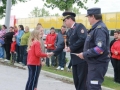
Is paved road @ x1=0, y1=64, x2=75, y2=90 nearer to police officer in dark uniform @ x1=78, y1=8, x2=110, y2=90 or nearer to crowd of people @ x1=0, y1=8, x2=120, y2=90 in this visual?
crowd of people @ x1=0, y1=8, x2=120, y2=90

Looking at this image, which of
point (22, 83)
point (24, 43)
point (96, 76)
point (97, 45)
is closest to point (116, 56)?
point (22, 83)

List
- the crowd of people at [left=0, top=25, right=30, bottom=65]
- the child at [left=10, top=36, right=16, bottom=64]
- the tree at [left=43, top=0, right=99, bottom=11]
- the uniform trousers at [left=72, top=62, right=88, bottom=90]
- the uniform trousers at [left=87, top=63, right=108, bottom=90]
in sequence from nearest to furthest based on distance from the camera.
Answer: the uniform trousers at [left=87, top=63, right=108, bottom=90]
the uniform trousers at [left=72, top=62, right=88, bottom=90]
the crowd of people at [left=0, top=25, right=30, bottom=65]
the child at [left=10, top=36, right=16, bottom=64]
the tree at [left=43, top=0, right=99, bottom=11]

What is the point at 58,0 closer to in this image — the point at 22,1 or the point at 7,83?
the point at 22,1

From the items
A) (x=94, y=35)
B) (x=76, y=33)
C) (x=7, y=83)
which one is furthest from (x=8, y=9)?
(x=94, y=35)

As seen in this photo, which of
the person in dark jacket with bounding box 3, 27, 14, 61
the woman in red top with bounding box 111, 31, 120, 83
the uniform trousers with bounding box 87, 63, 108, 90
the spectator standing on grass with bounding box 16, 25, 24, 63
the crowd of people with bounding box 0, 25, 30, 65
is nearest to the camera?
the uniform trousers with bounding box 87, 63, 108, 90

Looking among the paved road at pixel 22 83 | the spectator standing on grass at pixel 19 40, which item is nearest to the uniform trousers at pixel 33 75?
the paved road at pixel 22 83

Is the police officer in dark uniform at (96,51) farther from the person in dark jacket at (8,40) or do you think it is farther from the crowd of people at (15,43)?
the person in dark jacket at (8,40)

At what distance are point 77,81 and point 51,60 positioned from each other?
22.5 ft

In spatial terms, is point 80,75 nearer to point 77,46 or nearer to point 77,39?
point 77,46

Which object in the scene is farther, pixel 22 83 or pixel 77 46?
pixel 22 83

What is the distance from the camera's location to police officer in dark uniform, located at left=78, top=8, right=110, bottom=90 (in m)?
5.23

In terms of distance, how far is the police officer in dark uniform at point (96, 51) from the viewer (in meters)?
5.23

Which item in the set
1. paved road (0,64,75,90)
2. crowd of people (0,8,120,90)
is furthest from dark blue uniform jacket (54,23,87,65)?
paved road (0,64,75,90)

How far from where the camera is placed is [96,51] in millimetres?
5215
